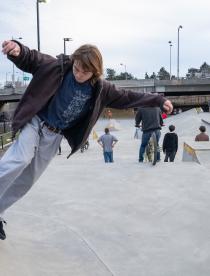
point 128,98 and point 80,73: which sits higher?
point 80,73

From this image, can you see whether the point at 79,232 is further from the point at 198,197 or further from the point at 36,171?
the point at 198,197

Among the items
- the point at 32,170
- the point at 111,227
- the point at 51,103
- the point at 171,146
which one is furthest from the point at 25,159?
the point at 171,146

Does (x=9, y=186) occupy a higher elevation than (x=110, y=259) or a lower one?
higher

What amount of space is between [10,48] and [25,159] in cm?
86

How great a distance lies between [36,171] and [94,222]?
52.0 inches

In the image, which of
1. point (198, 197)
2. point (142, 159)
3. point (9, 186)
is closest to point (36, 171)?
point (9, 186)

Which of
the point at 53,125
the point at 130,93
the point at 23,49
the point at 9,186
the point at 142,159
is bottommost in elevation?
the point at 142,159

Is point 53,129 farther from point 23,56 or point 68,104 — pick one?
point 23,56

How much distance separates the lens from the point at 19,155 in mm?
3537

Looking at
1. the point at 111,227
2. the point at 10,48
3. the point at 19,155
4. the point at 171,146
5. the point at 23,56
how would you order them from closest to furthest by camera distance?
the point at 10,48 < the point at 23,56 < the point at 19,155 < the point at 111,227 < the point at 171,146

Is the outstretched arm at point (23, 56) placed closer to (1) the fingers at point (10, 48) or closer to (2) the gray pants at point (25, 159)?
(1) the fingers at point (10, 48)

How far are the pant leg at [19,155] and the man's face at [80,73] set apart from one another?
0.50m

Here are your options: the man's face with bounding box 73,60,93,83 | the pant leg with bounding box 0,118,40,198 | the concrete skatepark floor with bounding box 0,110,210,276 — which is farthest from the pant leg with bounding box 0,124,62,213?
the man's face with bounding box 73,60,93,83

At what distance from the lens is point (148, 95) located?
153 inches
